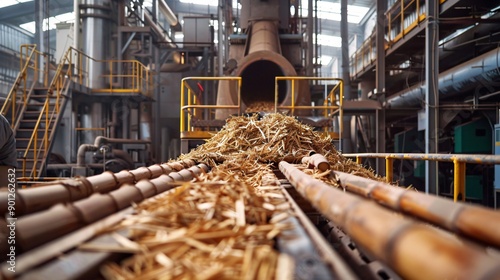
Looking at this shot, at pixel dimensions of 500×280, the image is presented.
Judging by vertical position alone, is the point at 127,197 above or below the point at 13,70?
below

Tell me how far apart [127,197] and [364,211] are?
4.44 ft

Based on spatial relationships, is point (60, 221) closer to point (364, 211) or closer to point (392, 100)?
point (364, 211)

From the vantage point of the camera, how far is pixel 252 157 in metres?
4.77

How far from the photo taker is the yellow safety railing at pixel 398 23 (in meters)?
10.9

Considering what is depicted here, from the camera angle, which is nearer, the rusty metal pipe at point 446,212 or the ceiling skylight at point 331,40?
the rusty metal pipe at point 446,212

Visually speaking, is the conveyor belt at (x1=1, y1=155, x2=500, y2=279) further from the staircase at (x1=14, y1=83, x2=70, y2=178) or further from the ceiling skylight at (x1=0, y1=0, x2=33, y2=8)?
the ceiling skylight at (x1=0, y1=0, x2=33, y2=8)

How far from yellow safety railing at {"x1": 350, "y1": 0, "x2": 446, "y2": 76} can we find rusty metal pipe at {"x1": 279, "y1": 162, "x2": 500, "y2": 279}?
885cm

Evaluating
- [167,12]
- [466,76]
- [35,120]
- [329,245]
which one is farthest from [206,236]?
[167,12]

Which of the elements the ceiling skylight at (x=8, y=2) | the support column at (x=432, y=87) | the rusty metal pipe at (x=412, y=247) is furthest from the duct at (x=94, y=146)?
the ceiling skylight at (x=8, y=2)

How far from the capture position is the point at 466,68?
8469 mm

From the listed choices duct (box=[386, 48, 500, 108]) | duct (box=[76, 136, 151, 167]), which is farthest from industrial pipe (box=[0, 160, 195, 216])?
duct (box=[76, 136, 151, 167])

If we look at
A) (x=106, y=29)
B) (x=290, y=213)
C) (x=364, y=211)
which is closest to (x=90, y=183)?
(x=290, y=213)

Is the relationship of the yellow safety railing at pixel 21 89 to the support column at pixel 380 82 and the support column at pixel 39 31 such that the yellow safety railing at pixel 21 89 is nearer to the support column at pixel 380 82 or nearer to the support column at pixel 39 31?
the support column at pixel 39 31

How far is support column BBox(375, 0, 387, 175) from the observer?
11.5 metres
